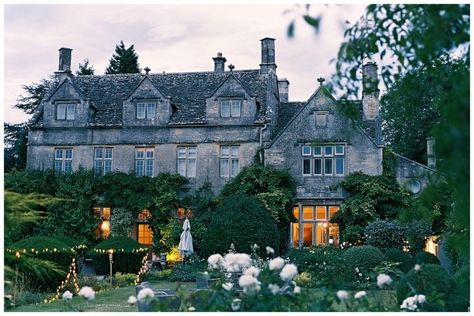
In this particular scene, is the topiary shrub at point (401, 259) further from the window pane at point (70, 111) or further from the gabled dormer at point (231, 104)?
the window pane at point (70, 111)

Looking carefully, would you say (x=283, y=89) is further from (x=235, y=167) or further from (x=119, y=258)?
(x=119, y=258)

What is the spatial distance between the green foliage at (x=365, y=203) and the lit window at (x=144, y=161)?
7.86m

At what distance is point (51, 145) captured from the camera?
89.3ft

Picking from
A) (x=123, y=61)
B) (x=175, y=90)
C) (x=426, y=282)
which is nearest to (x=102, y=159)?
(x=175, y=90)

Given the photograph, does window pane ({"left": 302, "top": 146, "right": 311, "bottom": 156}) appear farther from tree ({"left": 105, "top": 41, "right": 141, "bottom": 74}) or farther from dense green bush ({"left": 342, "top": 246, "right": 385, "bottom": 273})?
tree ({"left": 105, "top": 41, "right": 141, "bottom": 74})

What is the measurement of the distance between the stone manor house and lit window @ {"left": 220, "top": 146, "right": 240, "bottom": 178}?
1.6 inches

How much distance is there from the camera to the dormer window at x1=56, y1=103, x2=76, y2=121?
1080 inches

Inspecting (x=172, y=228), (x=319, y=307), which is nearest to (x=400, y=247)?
(x=172, y=228)

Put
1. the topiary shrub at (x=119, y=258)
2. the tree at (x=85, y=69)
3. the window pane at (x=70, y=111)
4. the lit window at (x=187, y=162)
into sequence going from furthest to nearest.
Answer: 1. the tree at (x=85, y=69)
2. the window pane at (x=70, y=111)
3. the lit window at (x=187, y=162)
4. the topiary shrub at (x=119, y=258)

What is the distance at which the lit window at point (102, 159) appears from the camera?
2680 cm

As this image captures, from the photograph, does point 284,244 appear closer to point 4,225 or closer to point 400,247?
point 400,247

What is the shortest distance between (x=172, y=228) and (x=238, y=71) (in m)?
8.14

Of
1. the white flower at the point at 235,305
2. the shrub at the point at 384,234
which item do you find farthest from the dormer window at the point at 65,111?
the white flower at the point at 235,305

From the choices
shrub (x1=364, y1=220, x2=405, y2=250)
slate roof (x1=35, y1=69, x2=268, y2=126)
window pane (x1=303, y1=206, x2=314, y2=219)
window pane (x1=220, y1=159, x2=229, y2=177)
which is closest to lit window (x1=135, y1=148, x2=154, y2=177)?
slate roof (x1=35, y1=69, x2=268, y2=126)
